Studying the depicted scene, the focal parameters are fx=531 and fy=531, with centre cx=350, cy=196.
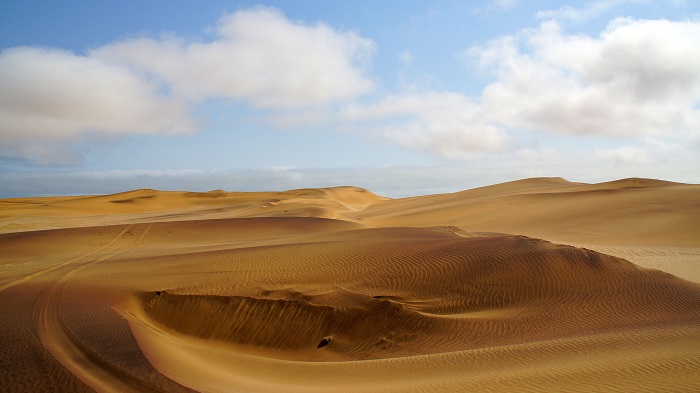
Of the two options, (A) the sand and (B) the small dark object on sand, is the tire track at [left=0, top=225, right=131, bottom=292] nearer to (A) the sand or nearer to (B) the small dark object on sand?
(A) the sand

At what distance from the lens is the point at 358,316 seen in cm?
1109

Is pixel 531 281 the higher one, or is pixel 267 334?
pixel 531 281

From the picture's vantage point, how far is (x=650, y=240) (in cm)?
2248

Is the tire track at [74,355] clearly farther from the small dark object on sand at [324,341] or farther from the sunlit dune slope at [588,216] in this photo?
the sunlit dune slope at [588,216]

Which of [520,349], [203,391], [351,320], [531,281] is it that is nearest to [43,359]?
[203,391]

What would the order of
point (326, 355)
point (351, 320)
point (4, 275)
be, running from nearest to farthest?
1. point (326, 355)
2. point (351, 320)
3. point (4, 275)

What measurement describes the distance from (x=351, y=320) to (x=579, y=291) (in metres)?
5.12

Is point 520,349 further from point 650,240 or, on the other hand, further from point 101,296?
point 650,240

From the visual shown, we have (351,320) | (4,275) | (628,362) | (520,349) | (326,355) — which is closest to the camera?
(628,362)

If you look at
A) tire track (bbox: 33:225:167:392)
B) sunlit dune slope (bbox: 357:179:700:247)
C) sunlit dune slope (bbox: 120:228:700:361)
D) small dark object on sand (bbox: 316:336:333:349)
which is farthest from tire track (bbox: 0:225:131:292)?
sunlit dune slope (bbox: 357:179:700:247)

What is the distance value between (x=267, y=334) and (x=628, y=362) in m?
7.04

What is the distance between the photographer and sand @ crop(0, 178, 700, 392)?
21.2ft

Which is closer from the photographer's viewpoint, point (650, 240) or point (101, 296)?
point (101, 296)

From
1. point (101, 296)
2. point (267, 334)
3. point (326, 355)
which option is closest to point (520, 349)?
point (326, 355)
